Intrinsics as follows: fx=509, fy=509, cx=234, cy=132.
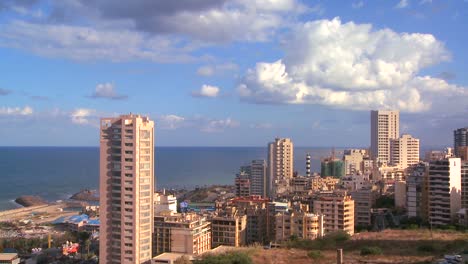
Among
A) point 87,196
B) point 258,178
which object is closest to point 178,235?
point 258,178

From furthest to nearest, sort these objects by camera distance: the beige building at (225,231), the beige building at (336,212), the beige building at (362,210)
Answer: the beige building at (362,210)
the beige building at (336,212)
the beige building at (225,231)

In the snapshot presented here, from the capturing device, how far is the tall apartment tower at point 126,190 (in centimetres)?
1906

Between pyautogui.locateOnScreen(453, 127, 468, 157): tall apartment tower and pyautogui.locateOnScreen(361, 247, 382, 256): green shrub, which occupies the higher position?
pyautogui.locateOnScreen(453, 127, 468, 157): tall apartment tower

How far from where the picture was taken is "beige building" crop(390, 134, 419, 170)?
174 ft

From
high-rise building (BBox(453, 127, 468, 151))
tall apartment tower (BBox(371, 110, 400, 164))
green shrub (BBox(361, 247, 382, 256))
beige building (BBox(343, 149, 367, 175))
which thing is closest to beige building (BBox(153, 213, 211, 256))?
green shrub (BBox(361, 247, 382, 256))

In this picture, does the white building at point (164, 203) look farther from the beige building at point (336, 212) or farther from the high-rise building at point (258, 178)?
the high-rise building at point (258, 178)

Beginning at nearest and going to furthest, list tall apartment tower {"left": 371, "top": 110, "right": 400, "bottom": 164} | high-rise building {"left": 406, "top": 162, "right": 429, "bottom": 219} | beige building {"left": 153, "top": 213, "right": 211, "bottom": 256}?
beige building {"left": 153, "top": 213, "right": 211, "bottom": 256} < high-rise building {"left": 406, "top": 162, "right": 429, "bottom": 219} < tall apartment tower {"left": 371, "top": 110, "right": 400, "bottom": 164}

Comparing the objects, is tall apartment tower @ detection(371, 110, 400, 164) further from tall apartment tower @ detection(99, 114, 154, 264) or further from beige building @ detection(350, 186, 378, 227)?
tall apartment tower @ detection(99, 114, 154, 264)

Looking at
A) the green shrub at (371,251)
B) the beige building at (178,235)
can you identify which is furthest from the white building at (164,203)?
the green shrub at (371,251)

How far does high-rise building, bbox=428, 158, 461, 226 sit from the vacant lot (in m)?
3.93

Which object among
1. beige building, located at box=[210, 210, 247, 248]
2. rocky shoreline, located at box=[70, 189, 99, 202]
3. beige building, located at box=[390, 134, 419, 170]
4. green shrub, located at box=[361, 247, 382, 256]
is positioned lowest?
rocky shoreline, located at box=[70, 189, 99, 202]

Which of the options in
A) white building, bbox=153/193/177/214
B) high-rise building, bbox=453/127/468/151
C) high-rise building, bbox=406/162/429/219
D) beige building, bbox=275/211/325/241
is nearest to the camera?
beige building, bbox=275/211/325/241

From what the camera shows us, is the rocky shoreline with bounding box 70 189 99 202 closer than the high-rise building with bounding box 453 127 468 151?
No

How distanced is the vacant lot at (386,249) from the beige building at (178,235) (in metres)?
4.02
